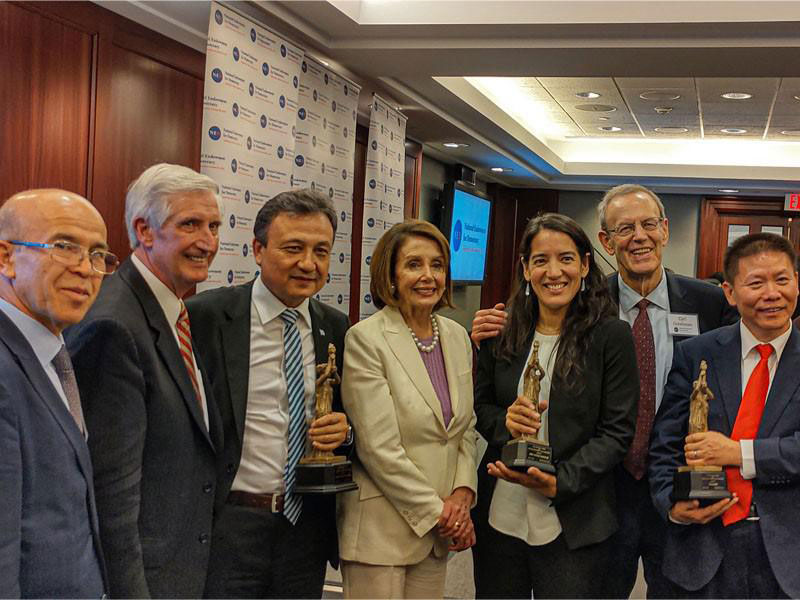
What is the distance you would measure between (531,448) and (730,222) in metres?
11.1

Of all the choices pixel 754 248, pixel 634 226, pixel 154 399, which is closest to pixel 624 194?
pixel 634 226

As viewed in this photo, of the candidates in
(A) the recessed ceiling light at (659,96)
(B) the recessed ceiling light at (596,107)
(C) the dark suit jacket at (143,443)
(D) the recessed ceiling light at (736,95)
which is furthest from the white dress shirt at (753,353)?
(B) the recessed ceiling light at (596,107)

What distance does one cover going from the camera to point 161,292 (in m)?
2.01

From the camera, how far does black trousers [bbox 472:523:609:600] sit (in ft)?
7.56

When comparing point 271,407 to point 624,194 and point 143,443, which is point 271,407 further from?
point 624,194

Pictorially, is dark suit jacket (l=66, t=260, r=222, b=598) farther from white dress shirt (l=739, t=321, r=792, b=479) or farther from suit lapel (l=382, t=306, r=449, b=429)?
white dress shirt (l=739, t=321, r=792, b=479)

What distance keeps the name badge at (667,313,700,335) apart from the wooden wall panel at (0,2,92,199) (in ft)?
8.68

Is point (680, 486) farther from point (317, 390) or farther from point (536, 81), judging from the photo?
point (536, 81)

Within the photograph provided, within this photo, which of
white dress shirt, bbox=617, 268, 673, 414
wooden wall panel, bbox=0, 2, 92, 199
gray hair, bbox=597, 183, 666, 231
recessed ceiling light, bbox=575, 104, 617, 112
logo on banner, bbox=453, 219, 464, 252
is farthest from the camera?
logo on banner, bbox=453, 219, 464, 252

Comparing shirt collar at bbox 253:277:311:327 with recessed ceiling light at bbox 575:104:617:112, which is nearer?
shirt collar at bbox 253:277:311:327

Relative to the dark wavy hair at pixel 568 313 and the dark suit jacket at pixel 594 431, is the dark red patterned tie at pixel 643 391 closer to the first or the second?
the dark suit jacket at pixel 594 431

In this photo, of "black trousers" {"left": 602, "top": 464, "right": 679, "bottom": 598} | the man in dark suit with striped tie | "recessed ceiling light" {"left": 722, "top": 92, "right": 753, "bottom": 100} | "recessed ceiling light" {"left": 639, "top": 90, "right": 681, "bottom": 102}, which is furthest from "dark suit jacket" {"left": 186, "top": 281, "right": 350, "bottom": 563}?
"recessed ceiling light" {"left": 722, "top": 92, "right": 753, "bottom": 100}

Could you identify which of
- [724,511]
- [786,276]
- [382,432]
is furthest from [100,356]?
[786,276]

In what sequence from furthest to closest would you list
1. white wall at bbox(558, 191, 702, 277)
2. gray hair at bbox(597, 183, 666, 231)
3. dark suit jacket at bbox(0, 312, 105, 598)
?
white wall at bbox(558, 191, 702, 277)
gray hair at bbox(597, 183, 666, 231)
dark suit jacket at bbox(0, 312, 105, 598)
